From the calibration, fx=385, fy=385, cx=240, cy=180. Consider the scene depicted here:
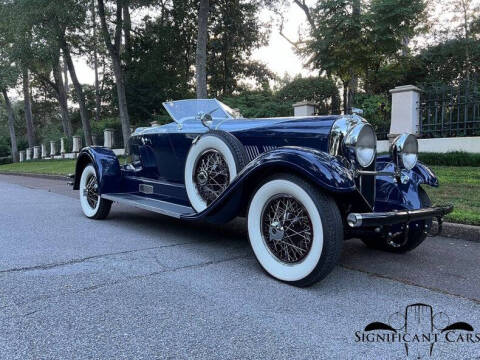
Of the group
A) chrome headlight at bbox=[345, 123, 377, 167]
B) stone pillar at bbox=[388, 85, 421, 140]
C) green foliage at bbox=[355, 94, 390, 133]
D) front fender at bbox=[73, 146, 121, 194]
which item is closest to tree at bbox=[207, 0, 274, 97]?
green foliage at bbox=[355, 94, 390, 133]

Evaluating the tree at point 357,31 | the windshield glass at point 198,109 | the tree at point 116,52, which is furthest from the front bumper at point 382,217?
the tree at point 116,52

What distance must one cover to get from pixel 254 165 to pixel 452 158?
7.29 metres

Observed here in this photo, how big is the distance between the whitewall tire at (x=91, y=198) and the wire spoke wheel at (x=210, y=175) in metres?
1.94

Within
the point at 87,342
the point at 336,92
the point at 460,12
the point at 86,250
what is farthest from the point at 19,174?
Answer: the point at 460,12

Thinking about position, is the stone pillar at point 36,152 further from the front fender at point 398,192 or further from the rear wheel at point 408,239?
the front fender at point 398,192

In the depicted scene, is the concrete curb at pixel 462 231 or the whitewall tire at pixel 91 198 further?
the whitewall tire at pixel 91 198

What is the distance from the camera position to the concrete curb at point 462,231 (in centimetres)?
406

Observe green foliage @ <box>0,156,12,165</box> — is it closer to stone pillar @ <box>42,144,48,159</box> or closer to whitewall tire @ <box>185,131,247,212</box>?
stone pillar @ <box>42,144,48,159</box>

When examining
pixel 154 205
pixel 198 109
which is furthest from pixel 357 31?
pixel 154 205

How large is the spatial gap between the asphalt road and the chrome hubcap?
48.9 inches

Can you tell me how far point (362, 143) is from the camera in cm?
305

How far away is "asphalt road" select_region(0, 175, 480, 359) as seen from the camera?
78.0 inches

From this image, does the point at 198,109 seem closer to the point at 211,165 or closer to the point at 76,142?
the point at 211,165

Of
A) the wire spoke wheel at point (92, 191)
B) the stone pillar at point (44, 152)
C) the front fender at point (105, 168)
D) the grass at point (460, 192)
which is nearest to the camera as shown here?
the grass at point (460, 192)
